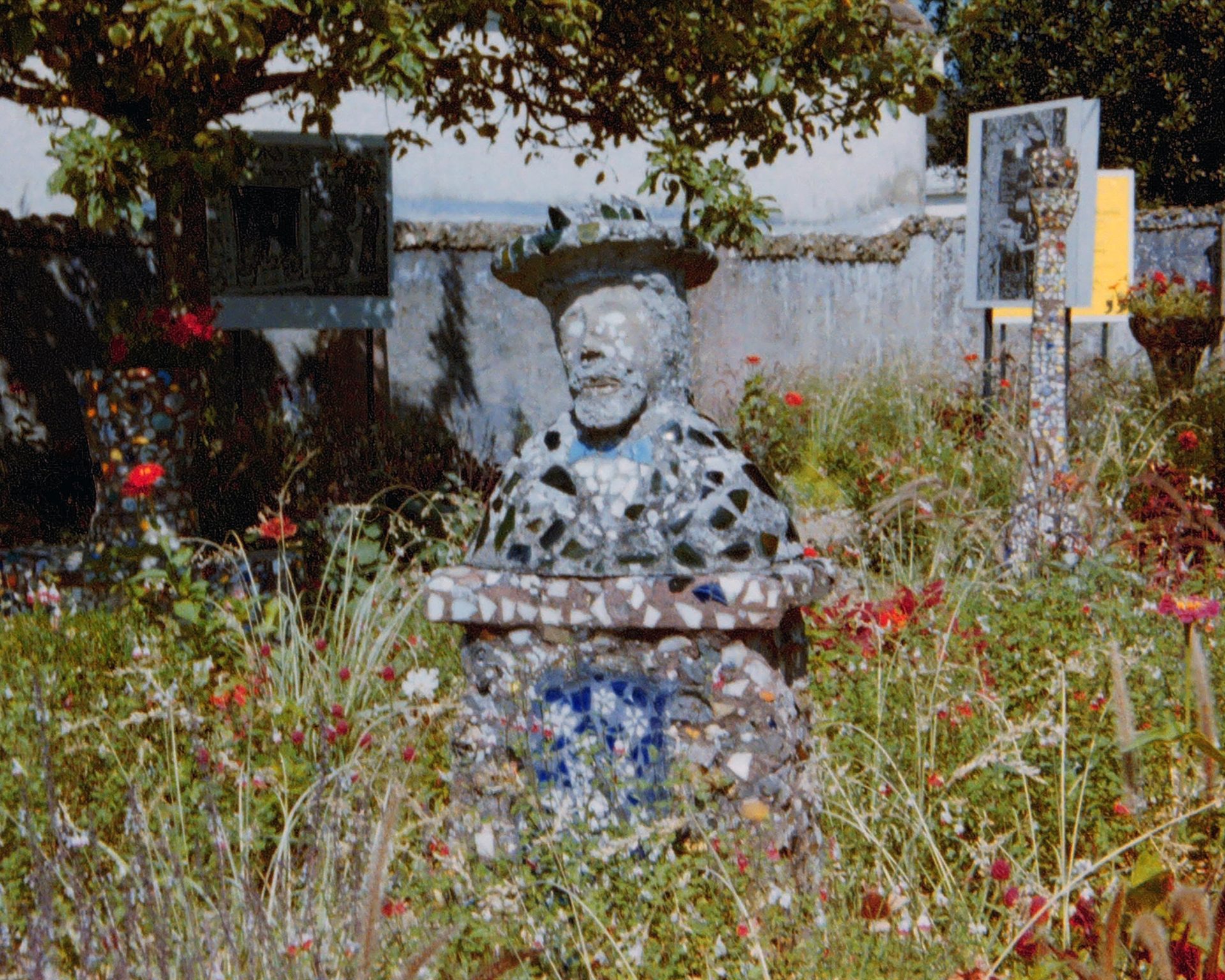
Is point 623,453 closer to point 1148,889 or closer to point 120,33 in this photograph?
point 1148,889

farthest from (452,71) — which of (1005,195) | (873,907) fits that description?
(873,907)

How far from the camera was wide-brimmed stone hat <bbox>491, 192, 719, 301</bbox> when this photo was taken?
103 inches

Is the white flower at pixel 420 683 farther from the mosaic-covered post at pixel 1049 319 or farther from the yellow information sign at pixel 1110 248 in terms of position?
the yellow information sign at pixel 1110 248

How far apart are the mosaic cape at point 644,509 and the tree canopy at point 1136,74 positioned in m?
14.3

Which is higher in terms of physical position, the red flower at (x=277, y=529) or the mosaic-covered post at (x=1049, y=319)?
the mosaic-covered post at (x=1049, y=319)

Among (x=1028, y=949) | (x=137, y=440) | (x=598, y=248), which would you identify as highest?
(x=598, y=248)

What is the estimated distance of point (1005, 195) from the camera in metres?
7.58

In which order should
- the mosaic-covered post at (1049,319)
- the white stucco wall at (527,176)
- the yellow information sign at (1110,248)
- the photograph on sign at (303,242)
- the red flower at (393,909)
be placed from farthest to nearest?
the yellow information sign at (1110,248)
the white stucco wall at (527,176)
the photograph on sign at (303,242)
the mosaic-covered post at (1049,319)
the red flower at (393,909)

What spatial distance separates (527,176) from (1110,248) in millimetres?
4596

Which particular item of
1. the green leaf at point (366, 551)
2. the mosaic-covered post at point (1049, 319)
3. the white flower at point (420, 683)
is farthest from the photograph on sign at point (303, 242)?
the white flower at point (420, 683)

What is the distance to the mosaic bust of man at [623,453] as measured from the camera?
2574 mm

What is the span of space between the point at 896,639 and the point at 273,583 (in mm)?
2648

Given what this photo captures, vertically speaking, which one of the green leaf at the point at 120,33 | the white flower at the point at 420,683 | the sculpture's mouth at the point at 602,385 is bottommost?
the white flower at the point at 420,683

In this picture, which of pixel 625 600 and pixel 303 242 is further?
pixel 303 242
